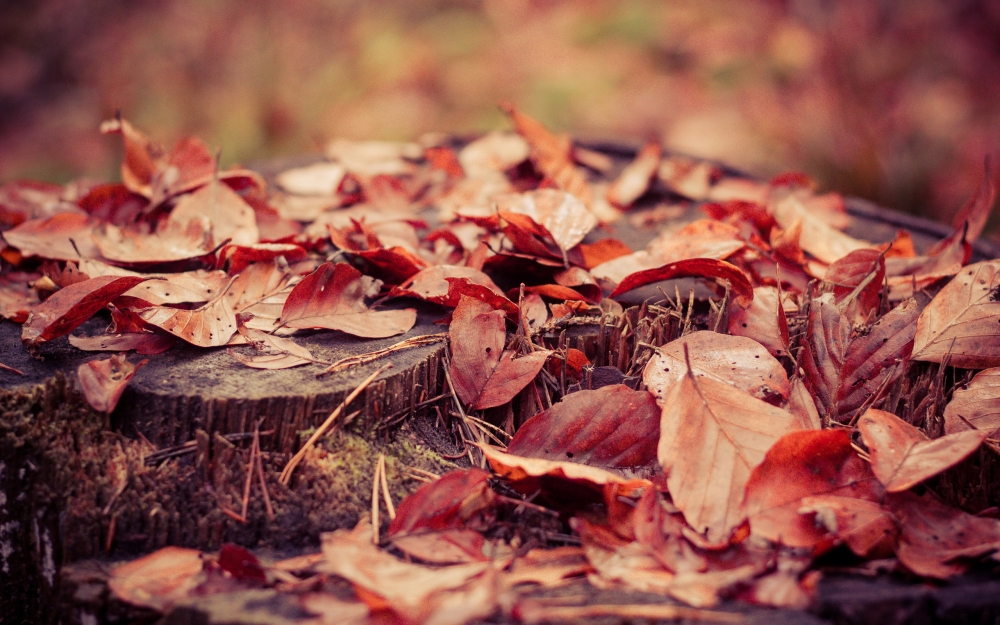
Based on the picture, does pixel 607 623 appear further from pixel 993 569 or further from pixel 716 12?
pixel 716 12

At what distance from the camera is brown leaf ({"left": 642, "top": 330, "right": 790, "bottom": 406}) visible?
102 cm

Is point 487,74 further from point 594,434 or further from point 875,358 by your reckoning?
point 594,434

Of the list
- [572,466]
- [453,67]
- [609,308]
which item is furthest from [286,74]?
[572,466]

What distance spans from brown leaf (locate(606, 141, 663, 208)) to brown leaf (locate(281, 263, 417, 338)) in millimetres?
811

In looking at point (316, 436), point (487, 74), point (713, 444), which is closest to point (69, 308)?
point (316, 436)

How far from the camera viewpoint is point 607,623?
2.33ft

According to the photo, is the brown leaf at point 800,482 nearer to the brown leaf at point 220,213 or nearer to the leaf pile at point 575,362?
the leaf pile at point 575,362

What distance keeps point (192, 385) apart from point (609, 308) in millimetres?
643

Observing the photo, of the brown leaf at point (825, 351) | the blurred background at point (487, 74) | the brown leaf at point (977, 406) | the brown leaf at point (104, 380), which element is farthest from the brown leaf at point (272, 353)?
the blurred background at point (487, 74)

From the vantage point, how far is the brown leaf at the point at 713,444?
855mm

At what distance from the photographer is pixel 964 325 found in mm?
1125

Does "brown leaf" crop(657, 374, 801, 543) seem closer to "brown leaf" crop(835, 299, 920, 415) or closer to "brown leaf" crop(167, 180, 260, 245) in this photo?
"brown leaf" crop(835, 299, 920, 415)

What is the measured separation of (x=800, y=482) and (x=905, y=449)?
0.52 feet

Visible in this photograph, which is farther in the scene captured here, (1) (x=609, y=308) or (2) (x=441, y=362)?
(1) (x=609, y=308)
